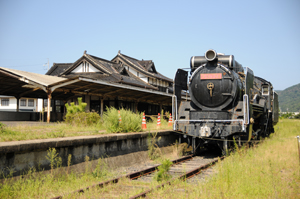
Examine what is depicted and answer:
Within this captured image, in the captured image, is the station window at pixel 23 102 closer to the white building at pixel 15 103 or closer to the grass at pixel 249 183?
the white building at pixel 15 103

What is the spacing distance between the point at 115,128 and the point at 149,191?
447 cm

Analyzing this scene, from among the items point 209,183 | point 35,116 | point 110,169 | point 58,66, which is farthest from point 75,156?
point 58,66

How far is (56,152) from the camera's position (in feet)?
21.8

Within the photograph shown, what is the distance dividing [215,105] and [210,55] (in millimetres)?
1717

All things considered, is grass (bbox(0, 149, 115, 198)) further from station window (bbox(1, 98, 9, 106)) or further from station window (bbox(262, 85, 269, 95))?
station window (bbox(1, 98, 9, 106))

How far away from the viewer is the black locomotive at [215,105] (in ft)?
30.8

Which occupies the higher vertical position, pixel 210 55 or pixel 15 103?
pixel 210 55

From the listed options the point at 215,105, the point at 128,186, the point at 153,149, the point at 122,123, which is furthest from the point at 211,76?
the point at 128,186

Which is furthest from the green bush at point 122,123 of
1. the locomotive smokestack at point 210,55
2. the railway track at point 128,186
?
the locomotive smokestack at point 210,55

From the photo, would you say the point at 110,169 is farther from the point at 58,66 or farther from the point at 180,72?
the point at 58,66

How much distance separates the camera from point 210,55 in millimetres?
10031

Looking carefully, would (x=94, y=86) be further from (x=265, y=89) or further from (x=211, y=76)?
(x=265, y=89)

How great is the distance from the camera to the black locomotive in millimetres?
9383

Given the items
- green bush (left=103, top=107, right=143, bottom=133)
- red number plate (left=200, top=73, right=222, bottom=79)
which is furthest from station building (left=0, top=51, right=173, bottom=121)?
red number plate (left=200, top=73, right=222, bottom=79)
